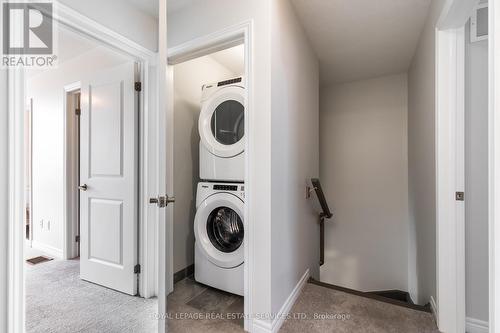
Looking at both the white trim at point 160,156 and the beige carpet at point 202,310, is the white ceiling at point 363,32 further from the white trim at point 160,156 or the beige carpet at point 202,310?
the beige carpet at point 202,310

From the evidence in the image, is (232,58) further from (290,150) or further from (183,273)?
(183,273)

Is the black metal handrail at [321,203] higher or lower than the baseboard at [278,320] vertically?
higher

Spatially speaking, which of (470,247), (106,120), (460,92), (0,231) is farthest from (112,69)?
(470,247)

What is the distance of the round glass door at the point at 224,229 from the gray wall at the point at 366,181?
1.92m

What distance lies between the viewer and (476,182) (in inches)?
58.2

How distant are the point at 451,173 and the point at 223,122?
165cm

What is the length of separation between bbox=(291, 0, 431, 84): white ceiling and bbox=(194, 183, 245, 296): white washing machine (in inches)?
60.6

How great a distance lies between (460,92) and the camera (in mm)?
1453

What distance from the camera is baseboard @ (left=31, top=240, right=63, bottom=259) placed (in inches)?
30.4

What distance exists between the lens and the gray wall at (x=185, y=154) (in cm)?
220

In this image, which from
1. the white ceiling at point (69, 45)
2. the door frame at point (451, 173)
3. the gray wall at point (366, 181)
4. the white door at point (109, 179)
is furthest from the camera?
the gray wall at point (366, 181)

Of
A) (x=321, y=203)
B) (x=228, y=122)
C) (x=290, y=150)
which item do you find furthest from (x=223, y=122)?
(x=321, y=203)

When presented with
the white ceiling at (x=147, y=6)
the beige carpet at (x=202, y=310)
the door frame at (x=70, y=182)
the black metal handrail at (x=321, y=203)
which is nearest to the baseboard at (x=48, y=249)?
the door frame at (x=70, y=182)

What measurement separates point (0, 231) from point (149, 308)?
32.1 inches
